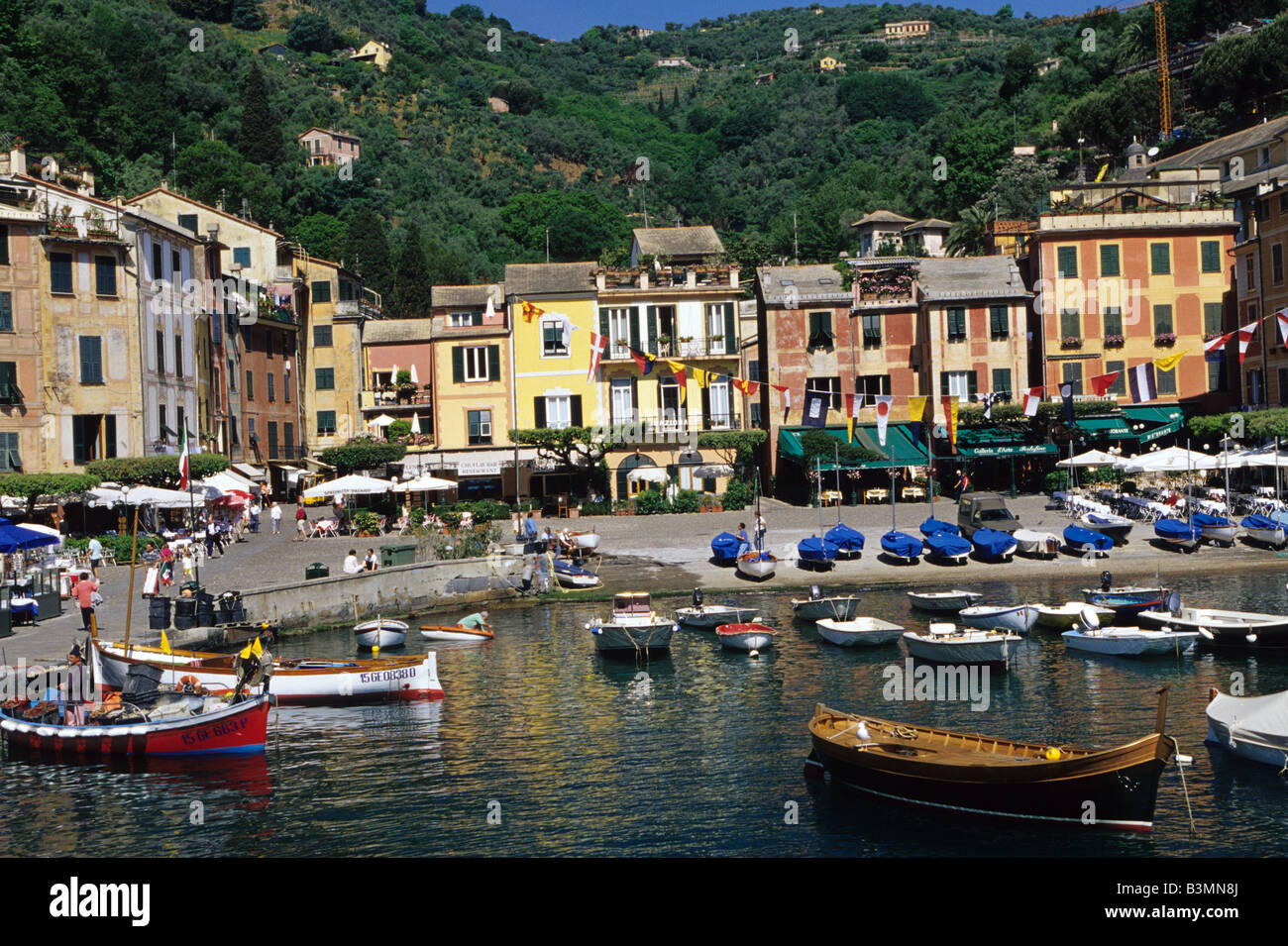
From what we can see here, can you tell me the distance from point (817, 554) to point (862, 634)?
1318cm

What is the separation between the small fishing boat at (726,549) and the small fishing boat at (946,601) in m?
10.2

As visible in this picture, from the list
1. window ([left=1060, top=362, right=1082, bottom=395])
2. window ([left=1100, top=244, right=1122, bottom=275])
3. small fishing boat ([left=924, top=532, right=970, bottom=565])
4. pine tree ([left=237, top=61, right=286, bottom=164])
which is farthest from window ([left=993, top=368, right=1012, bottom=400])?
pine tree ([left=237, top=61, right=286, bottom=164])

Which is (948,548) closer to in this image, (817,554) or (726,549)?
(817,554)

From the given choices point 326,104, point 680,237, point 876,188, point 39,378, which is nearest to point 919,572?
point 680,237

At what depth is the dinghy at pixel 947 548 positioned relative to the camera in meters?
53.0

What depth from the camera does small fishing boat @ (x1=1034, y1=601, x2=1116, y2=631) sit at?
4056 cm

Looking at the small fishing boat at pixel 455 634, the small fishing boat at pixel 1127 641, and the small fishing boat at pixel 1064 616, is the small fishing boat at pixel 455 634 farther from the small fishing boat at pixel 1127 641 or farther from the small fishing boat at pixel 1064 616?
the small fishing boat at pixel 1127 641

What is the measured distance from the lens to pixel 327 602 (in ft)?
153

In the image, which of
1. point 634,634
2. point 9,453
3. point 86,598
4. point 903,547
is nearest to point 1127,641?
point 634,634

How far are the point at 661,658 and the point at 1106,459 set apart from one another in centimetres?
3197
